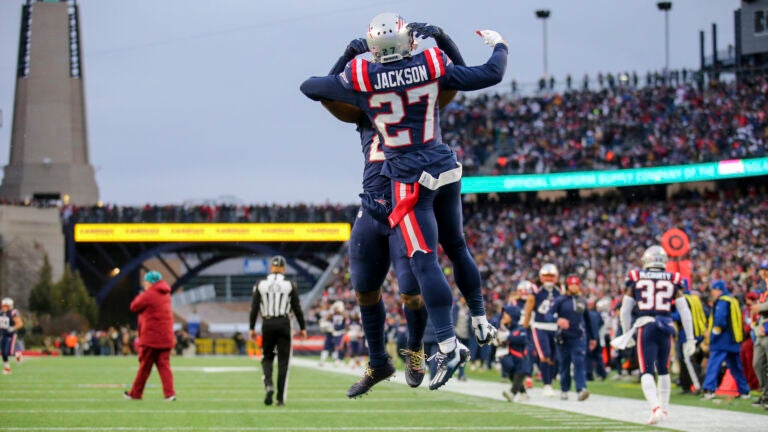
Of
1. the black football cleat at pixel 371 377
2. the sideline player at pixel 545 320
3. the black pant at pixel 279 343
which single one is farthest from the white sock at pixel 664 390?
the black football cleat at pixel 371 377

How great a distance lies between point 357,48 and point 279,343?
9.87 m

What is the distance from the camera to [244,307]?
2813 inches

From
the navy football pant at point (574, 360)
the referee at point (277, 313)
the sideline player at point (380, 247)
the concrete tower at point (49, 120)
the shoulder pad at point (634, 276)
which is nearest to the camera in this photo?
the sideline player at point (380, 247)

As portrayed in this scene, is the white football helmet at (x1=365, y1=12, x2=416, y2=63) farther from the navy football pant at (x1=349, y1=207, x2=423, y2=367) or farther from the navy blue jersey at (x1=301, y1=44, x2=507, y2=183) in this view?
the navy football pant at (x1=349, y1=207, x2=423, y2=367)

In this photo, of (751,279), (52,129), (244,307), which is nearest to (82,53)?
(52,129)

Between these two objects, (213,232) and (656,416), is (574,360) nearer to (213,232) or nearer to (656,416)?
(656,416)

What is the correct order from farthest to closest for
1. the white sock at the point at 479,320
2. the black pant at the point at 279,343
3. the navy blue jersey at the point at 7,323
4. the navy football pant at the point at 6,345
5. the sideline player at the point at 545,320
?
the navy blue jersey at the point at 7,323 < the navy football pant at the point at 6,345 < the sideline player at the point at 545,320 < the black pant at the point at 279,343 < the white sock at the point at 479,320

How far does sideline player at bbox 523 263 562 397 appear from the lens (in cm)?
1752

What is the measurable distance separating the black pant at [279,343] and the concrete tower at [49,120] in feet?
146

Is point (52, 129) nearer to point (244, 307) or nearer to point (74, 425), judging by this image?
point (244, 307)

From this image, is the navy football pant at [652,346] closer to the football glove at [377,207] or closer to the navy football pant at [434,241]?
the navy football pant at [434,241]

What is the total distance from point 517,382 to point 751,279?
10.6 meters

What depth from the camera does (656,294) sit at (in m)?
12.9

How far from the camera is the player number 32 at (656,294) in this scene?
42.3 feet
